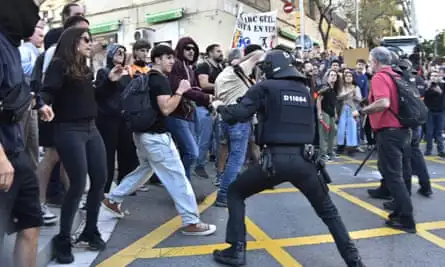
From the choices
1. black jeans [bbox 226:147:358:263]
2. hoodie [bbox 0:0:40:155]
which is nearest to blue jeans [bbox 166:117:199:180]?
black jeans [bbox 226:147:358:263]

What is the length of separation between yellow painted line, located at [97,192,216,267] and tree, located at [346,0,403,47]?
35.1 meters

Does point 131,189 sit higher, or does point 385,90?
point 385,90

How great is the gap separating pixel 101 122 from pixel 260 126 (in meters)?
2.04

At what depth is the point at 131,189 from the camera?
15.4 feet

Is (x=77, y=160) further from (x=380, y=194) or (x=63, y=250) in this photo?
(x=380, y=194)

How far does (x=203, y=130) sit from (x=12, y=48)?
15.3 feet

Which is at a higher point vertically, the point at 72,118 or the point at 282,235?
the point at 72,118

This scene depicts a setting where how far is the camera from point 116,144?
5.17 metres

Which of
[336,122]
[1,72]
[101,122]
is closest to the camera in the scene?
[1,72]

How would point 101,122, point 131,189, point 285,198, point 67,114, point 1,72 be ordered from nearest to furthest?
point 1,72 → point 67,114 → point 131,189 → point 101,122 → point 285,198

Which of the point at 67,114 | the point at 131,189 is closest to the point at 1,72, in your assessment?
the point at 67,114

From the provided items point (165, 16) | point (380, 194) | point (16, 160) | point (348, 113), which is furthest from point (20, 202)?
point (165, 16)

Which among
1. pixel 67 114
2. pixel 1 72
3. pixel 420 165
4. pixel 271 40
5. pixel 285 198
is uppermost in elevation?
pixel 271 40

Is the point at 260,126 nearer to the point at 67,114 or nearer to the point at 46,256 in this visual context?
the point at 67,114
